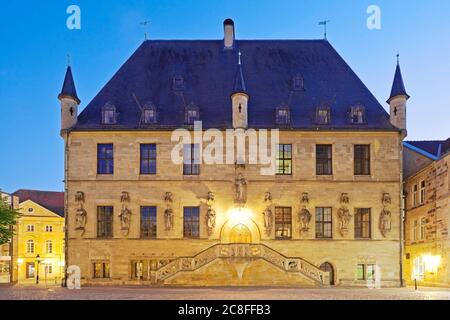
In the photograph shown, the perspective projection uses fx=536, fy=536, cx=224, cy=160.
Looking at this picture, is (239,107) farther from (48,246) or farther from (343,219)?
(48,246)

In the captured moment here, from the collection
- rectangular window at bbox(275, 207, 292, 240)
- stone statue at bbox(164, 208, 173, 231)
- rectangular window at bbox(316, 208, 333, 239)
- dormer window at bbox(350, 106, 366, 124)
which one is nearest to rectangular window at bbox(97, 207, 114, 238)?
stone statue at bbox(164, 208, 173, 231)

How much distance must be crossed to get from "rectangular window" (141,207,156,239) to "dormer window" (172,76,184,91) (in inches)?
313

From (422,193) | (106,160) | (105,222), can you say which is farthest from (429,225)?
(106,160)

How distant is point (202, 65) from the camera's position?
3578 centimetres

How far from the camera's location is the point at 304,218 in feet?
103

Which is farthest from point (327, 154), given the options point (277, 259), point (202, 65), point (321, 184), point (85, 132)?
point (85, 132)

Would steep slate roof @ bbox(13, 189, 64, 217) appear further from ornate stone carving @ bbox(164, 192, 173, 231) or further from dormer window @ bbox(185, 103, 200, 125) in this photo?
dormer window @ bbox(185, 103, 200, 125)

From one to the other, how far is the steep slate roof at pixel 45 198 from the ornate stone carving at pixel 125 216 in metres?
47.3

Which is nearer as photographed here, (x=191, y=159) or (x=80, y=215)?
(x=80, y=215)

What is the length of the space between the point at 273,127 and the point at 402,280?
1173cm

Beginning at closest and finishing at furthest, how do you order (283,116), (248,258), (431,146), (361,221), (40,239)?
(248,258) → (361,221) → (283,116) → (431,146) → (40,239)

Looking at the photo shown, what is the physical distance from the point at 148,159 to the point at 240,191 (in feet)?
19.4

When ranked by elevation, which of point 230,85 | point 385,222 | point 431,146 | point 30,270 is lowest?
point 30,270
